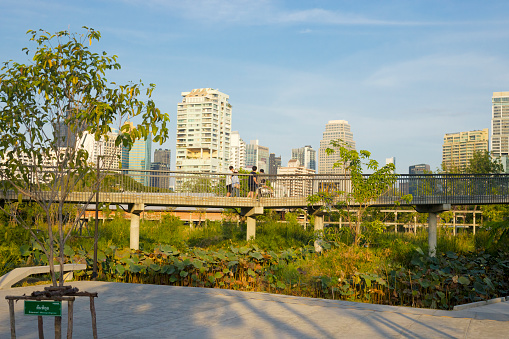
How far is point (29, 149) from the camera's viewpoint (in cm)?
600

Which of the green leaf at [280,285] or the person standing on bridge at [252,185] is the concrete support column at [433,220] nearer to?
the person standing on bridge at [252,185]

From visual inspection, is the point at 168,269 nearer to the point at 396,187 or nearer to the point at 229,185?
the point at 229,185

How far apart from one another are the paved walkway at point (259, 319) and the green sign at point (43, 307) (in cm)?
187

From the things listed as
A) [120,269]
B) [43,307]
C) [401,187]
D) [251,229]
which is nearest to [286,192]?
[251,229]

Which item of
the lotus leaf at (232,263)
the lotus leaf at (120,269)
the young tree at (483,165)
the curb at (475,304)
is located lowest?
the lotus leaf at (120,269)

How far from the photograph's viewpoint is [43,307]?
529 centimetres

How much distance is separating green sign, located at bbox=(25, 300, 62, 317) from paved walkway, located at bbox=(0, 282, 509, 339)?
1.87m

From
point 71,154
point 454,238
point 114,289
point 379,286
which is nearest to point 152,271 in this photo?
point 114,289

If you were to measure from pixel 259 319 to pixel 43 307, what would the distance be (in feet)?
12.4

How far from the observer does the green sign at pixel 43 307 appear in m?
5.28

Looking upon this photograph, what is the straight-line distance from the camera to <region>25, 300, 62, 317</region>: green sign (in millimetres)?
5281

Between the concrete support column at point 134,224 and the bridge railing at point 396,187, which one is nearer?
the concrete support column at point 134,224

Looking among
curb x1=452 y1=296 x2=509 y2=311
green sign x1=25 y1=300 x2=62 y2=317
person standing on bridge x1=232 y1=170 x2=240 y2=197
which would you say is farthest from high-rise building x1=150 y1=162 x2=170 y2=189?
green sign x1=25 y1=300 x2=62 y2=317

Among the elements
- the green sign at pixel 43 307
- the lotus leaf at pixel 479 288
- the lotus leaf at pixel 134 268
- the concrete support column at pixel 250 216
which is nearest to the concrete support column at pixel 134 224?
the concrete support column at pixel 250 216
